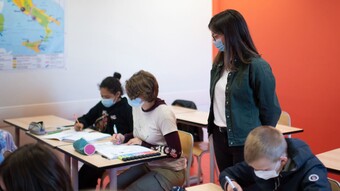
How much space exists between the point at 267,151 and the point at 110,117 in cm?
194

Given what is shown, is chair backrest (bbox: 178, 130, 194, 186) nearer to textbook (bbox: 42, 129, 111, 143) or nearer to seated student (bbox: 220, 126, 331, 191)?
textbook (bbox: 42, 129, 111, 143)

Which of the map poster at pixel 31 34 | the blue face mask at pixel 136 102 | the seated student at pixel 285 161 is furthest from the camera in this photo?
the map poster at pixel 31 34

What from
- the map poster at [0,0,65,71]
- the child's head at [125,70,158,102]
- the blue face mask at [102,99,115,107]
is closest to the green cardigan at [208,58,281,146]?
the child's head at [125,70,158,102]

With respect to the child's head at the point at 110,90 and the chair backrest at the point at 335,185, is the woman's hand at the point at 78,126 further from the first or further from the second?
the chair backrest at the point at 335,185

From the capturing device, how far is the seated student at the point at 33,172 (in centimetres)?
111

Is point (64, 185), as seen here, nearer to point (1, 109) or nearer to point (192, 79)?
point (1, 109)

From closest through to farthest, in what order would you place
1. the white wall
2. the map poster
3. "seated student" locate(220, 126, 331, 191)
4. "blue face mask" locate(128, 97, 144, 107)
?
1. "seated student" locate(220, 126, 331, 191)
2. "blue face mask" locate(128, 97, 144, 107)
3. the map poster
4. the white wall

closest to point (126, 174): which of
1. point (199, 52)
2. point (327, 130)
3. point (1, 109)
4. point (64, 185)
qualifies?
point (1, 109)

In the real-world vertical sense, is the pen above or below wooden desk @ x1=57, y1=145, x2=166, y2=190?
above

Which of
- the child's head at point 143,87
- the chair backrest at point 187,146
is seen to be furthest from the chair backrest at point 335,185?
the child's head at point 143,87

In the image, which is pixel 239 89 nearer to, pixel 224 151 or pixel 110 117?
pixel 224 151

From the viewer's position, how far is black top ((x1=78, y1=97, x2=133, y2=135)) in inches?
140

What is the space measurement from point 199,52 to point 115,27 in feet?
4.04

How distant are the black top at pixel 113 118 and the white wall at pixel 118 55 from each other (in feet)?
2.91
